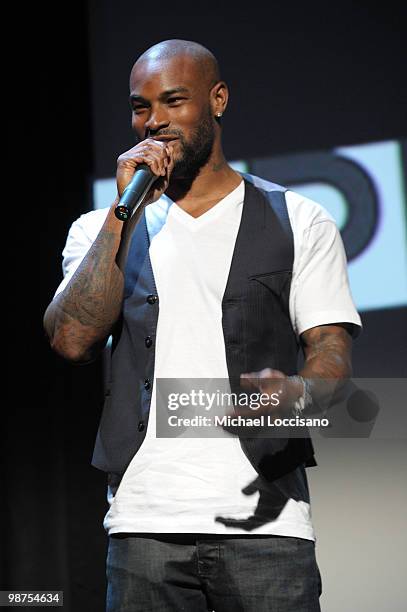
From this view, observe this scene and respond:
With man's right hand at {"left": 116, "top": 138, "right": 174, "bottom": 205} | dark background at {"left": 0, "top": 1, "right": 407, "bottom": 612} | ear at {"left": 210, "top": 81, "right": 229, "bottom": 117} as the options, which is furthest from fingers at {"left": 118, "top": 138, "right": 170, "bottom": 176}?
dark background at {"left": 0, "top": 1, "right": 407, "bottom": 612}

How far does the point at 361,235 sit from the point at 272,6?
71cm

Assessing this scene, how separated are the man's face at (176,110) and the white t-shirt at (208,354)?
10 cm

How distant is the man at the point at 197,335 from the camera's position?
1.47m

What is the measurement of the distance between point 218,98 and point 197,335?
0.49 metres

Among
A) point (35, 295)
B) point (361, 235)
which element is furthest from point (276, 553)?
point (35, 295)

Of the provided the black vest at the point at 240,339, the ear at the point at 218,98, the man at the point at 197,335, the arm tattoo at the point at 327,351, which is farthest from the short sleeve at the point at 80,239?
the arm tattoo at the point at 327,351

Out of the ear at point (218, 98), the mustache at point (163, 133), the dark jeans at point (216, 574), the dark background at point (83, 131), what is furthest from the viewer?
the dark background at point (83, 131)

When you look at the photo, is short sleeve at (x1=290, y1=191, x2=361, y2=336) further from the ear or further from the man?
the ear

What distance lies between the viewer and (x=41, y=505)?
8.87 ft

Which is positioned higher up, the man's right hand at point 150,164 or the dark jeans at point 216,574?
the man's right hand at point 150,164

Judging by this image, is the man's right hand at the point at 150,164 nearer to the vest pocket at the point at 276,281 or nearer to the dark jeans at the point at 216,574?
the vest pocket at the point at 276,281

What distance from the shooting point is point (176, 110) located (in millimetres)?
1702

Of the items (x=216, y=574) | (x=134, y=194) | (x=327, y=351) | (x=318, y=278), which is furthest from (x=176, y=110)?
(x=216, y=574)

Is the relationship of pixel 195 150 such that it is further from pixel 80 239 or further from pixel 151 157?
pixel 80 239
